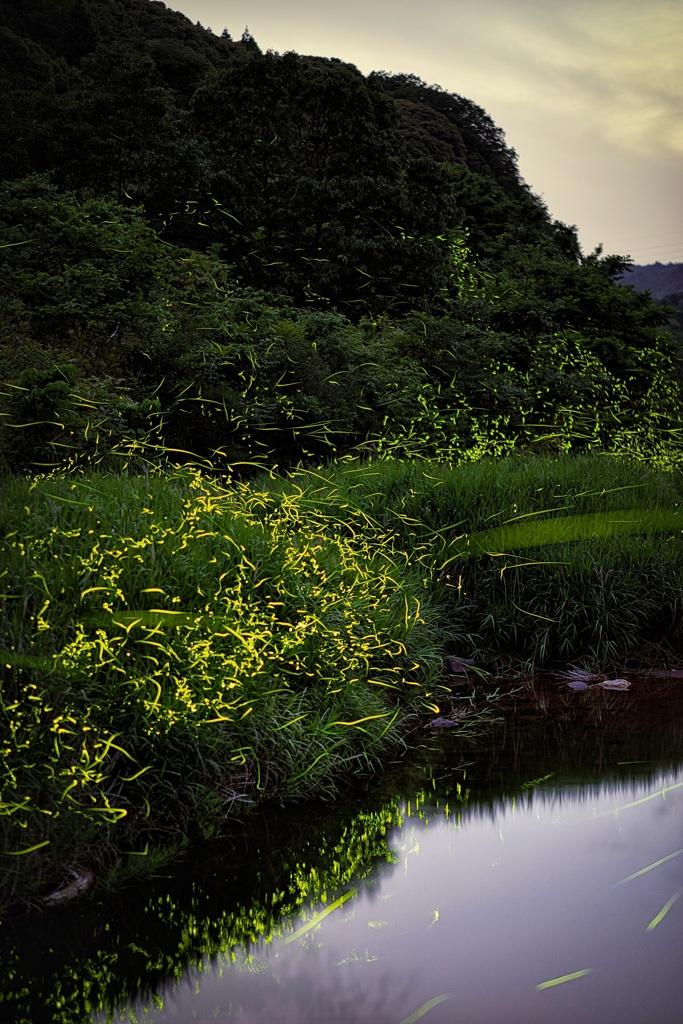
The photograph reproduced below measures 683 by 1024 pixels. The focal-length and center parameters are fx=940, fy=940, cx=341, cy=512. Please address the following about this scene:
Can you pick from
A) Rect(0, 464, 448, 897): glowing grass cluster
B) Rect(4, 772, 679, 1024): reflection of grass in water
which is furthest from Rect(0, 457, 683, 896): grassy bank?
Rect(4, 772, 679, 1024): reflection of grass in water

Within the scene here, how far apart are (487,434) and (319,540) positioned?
5397 millimetres

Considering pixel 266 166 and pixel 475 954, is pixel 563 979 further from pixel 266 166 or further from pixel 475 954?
pixel 266 166

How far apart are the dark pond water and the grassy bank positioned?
0.26 m

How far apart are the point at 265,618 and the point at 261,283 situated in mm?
10643

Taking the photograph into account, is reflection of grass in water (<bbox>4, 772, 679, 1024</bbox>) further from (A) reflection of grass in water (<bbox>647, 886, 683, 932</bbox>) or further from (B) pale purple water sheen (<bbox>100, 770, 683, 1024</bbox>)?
(A) reflection of grass in water (<bbox>647, 886, 683, 932</bbox>)

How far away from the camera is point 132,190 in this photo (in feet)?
47.9

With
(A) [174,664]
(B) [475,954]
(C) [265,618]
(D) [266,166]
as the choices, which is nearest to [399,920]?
(B) [475,954]

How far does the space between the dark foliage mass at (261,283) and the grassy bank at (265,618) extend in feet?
6.53

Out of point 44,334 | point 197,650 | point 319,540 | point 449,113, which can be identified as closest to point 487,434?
point 44,334

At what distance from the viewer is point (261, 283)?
14.1 metres

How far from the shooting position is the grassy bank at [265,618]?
324 centimetres

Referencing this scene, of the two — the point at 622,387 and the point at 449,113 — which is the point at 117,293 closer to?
the point at 622,387

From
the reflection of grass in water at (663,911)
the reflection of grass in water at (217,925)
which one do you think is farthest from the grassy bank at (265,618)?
the reflection of grass in water at (663,911)

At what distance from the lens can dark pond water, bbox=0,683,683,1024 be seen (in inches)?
95.6
